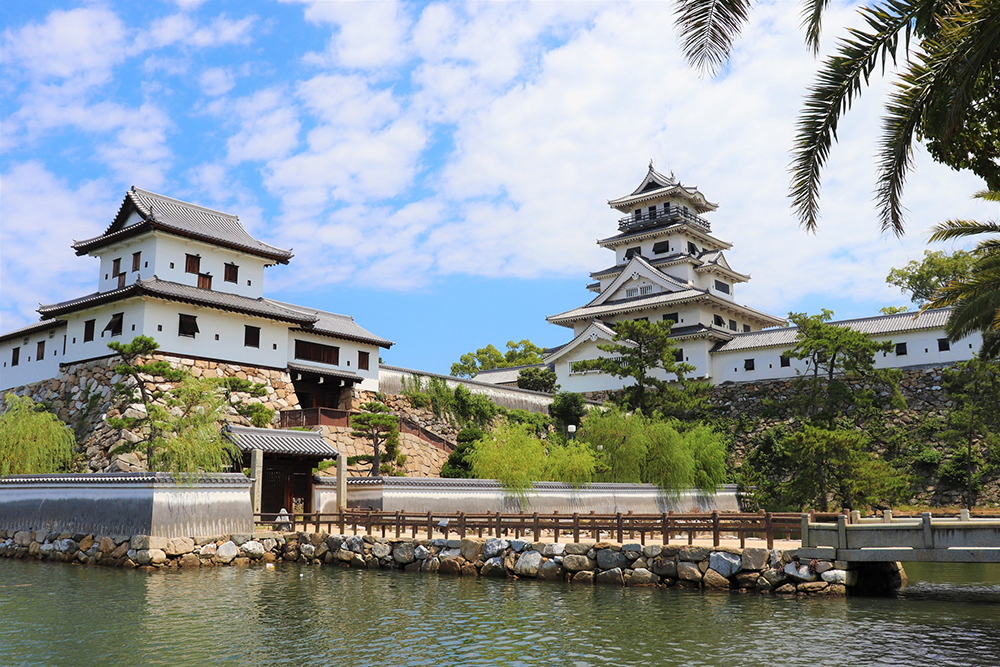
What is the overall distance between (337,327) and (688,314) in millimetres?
20746

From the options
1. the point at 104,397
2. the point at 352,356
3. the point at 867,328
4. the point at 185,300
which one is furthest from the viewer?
the point at 867,328

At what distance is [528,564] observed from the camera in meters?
19.5

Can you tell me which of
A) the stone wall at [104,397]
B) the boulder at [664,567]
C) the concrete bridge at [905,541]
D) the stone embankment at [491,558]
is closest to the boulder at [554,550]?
the stone embankment at [491,558]

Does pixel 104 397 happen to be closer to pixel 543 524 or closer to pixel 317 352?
pixel 317 352

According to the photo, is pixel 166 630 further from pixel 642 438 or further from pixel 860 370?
pixel 860 370

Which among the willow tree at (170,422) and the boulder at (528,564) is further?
the willow tree at (170,422)

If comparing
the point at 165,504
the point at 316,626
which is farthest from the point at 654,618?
the point at 165,504

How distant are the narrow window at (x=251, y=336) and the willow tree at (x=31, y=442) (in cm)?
776

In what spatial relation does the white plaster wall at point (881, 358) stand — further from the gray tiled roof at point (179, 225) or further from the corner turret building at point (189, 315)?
the gray tiled roof at point (179, 225)

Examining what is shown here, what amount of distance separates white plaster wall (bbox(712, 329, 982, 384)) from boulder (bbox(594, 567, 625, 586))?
26.1 metres

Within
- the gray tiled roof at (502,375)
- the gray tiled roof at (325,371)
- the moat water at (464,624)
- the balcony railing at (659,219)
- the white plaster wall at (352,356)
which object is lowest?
the moat water at (464,624)

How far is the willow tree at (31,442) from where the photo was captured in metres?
25.8

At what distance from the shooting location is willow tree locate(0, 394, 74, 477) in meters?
25.8

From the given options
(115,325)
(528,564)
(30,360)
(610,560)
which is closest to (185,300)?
(115,325)
